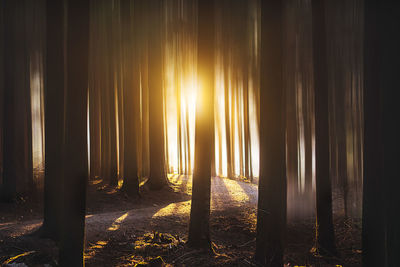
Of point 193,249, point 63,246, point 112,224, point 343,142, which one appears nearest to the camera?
point 63,246

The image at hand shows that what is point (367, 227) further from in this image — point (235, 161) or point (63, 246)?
point (235, 161)

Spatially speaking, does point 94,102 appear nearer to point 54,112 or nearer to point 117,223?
point 117,223

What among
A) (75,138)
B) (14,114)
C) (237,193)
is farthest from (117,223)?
(237,193)

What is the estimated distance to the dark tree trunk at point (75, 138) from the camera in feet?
16.4

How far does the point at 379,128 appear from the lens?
5305 mm

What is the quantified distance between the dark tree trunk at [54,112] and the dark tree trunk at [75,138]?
2.60m

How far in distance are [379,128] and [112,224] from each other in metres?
7.09

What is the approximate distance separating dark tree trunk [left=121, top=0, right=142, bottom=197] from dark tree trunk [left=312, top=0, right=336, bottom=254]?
764cm

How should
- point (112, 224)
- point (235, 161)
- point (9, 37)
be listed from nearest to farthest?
point (112, 224)
point (9, 37)
point (235, 161)

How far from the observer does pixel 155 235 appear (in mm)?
7719

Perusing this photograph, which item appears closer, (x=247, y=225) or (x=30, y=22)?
(x=247, y=225)

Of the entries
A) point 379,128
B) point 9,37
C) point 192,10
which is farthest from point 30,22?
point 379,128

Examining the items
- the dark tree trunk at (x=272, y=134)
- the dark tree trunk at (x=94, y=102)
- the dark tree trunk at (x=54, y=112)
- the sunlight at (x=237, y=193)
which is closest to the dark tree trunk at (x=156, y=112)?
the dark tree trunk at (x=94, y=102)

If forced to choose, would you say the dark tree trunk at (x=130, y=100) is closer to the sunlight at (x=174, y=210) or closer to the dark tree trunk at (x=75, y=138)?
the sunlight at (x=174, y=210)
